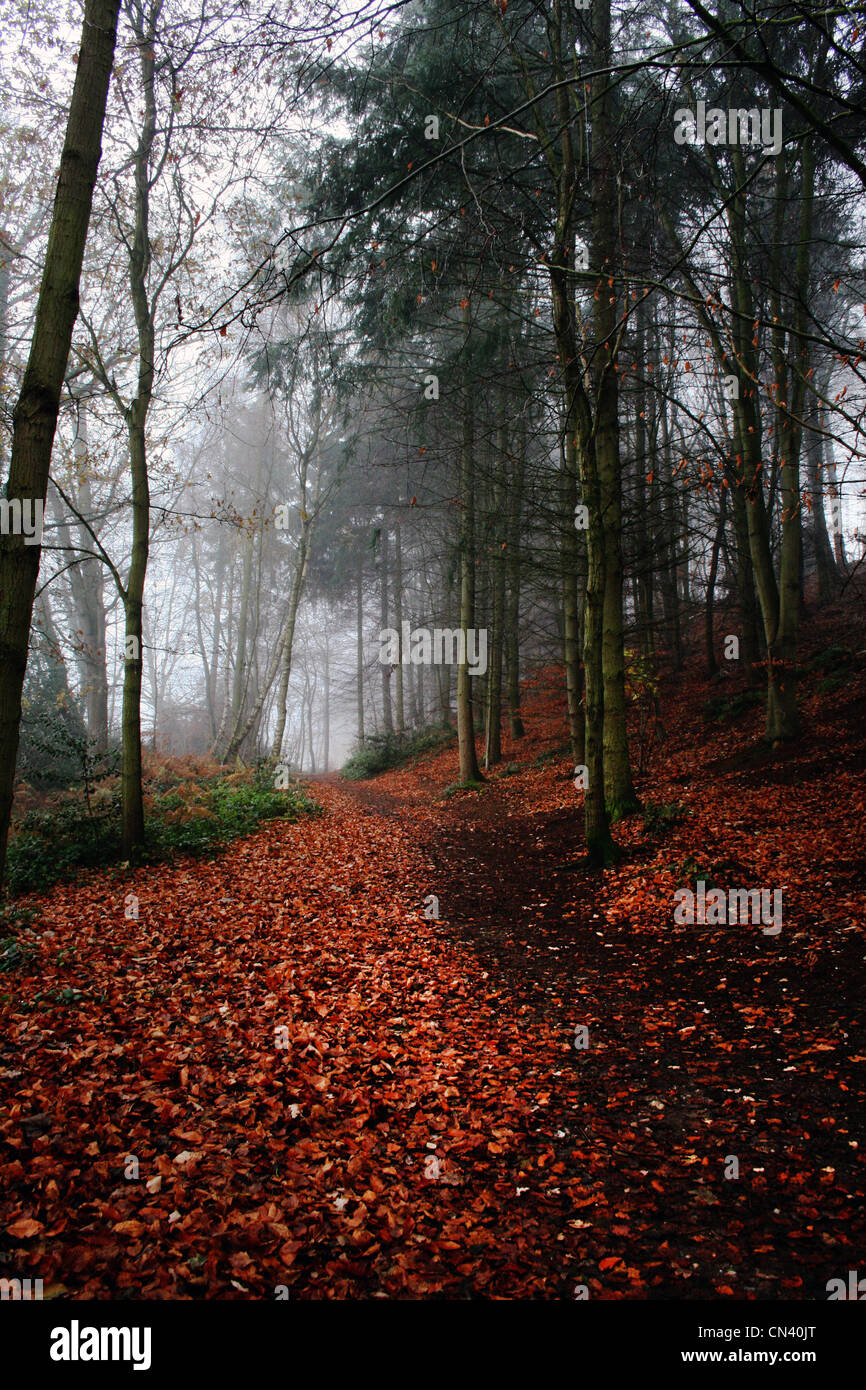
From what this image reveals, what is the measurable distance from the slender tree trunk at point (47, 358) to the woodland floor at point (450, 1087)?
1.56 m

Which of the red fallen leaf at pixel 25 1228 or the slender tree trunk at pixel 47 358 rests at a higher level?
the slender tree trunk at pixel 47 358

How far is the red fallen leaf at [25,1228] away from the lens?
226cm

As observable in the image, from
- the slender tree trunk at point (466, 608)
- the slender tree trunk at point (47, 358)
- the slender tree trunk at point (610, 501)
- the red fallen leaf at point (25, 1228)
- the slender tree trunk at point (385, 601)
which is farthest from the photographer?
the slender tree trunk at point (385, 601)

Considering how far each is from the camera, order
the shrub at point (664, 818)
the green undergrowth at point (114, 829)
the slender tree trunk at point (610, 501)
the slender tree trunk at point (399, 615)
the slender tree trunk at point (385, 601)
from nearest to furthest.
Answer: the shrub at point (664, 818), the green undergrowth at point (114, 829), the slender tree trunk at point (610, 501), the slender tree trunk at point (399, 615), the slender tree trunk at point (385, 601)

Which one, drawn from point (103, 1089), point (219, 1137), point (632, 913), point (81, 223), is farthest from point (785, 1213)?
point (81, 223)

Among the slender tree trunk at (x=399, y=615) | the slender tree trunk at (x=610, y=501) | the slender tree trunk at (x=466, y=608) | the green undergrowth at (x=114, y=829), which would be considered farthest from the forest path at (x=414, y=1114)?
the slender tree trunk at (x=399, y=615)

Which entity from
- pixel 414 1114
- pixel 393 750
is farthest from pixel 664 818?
pixel 393 750

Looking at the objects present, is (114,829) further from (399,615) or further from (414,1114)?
(399,615)

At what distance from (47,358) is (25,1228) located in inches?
161

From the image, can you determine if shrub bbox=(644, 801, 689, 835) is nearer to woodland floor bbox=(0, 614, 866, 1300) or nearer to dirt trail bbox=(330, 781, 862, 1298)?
woodland floor bbox=(0, 614, 866, 1300)

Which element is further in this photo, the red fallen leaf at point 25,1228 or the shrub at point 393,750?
the shrub at point 393,750

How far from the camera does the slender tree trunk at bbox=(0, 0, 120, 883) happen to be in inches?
139

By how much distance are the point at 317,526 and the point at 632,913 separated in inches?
851

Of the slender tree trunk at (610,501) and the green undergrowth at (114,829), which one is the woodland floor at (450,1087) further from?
the slender tree trunk at (610,501)
